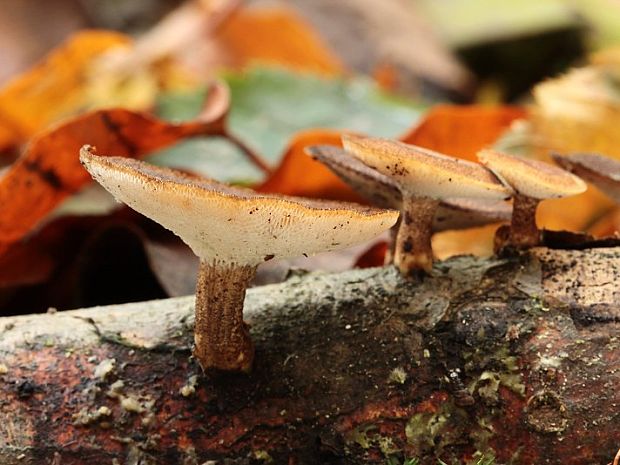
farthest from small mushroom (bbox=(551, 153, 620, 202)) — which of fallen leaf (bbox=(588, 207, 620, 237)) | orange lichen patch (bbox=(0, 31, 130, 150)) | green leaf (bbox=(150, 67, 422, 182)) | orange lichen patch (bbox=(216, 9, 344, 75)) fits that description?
orange lichen patch (bbox=(216, 9, 344, 75))

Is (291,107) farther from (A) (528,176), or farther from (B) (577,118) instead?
(A) (528,176)

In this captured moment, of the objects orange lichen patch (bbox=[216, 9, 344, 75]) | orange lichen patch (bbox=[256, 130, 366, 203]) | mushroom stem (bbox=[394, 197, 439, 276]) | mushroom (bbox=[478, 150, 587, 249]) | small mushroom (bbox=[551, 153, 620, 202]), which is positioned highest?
mushroom (bbox=[478, 150, 587, 249])

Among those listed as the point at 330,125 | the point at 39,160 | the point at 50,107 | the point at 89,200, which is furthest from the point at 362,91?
the point at 39,160

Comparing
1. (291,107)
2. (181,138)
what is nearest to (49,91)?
(291,107)

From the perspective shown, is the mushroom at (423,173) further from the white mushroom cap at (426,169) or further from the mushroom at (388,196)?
the mushroom at (388,196)

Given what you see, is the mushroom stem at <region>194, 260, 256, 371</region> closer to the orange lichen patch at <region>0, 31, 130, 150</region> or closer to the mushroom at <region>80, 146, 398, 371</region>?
the mushroom at <region>80, 146, 398, 371</region>

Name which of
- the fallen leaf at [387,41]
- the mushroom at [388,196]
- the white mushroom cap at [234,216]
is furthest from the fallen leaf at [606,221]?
the fallen leaf at [387,41]
